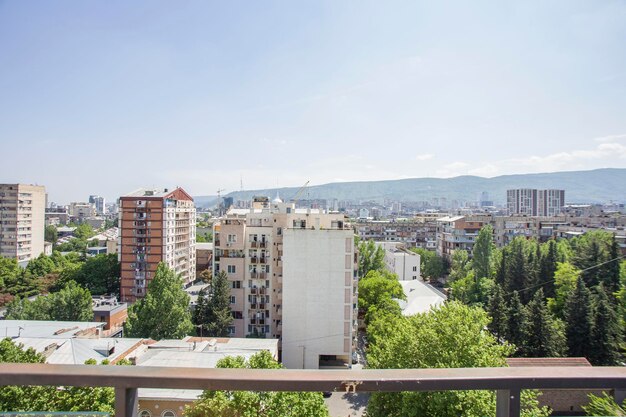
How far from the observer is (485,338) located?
8.52 meters

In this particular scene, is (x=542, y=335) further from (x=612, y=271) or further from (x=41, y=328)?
(x=41, y=328)

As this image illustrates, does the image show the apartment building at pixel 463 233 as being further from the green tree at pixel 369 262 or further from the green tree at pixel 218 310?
the green tree at pixel 218 310

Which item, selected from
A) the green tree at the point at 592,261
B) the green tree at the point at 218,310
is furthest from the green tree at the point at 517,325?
the green tree at the point at 218,310

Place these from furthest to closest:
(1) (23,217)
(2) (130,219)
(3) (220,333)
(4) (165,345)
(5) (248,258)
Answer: (1) (23,217)
(2) (130,219)
(5) (248,258)
(3) (220,333)
(4) (165,345)

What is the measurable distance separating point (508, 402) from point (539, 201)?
112401 mm

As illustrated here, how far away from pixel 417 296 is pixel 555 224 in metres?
30.5

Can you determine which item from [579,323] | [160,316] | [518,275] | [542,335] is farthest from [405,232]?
[160,316]

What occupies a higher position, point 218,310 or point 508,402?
point 508,402

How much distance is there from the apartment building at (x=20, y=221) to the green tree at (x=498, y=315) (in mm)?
40942

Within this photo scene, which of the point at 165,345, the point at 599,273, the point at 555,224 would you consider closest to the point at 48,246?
the point at 165,345

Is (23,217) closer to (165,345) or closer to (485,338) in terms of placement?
(165,345)

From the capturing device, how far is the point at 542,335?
50.2ft

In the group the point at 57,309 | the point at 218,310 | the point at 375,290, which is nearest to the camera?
the point at 218,310

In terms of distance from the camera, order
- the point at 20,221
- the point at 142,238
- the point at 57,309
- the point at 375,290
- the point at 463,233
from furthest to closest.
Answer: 1. the point at 463,233
2. the point at 20,221
3. the point at 142,238
4. the point at 57,309
5. the point at 375,290
